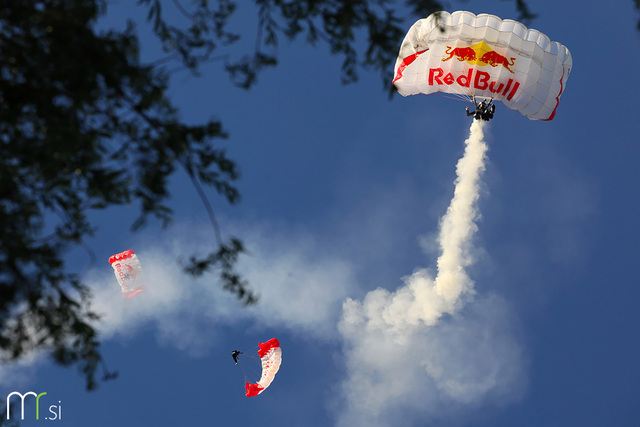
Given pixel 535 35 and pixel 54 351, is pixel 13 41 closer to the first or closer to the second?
pixel 54 351

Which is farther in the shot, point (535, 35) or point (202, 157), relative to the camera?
point (535, 35)

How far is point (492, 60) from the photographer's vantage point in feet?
112

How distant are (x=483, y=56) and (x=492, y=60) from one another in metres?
0.40

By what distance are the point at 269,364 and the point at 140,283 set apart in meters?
7.05

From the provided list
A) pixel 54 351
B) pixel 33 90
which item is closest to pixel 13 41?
pixel 33 90

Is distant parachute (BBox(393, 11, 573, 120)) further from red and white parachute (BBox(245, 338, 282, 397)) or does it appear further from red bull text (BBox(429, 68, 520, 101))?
red and white parachute (BBox(245, 338, 282, 397))

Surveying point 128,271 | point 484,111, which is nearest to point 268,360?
point 128,271

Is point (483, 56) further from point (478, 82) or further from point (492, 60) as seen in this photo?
point (478, 82)

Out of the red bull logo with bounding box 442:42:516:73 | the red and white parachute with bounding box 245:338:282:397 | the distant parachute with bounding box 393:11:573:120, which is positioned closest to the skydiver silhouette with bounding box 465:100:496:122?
the distant parachute with bounding box 393:11:573:120

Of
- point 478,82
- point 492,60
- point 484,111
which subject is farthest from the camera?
point 484,111

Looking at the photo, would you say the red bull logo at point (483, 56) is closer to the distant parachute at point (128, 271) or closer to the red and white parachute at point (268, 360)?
the red and white parachute at point (268, 360)

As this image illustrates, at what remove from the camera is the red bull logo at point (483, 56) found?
34094mm

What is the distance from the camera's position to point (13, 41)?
12828 mm

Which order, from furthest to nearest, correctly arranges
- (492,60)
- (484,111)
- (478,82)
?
(484,111) < (478,82) < (492,60)
